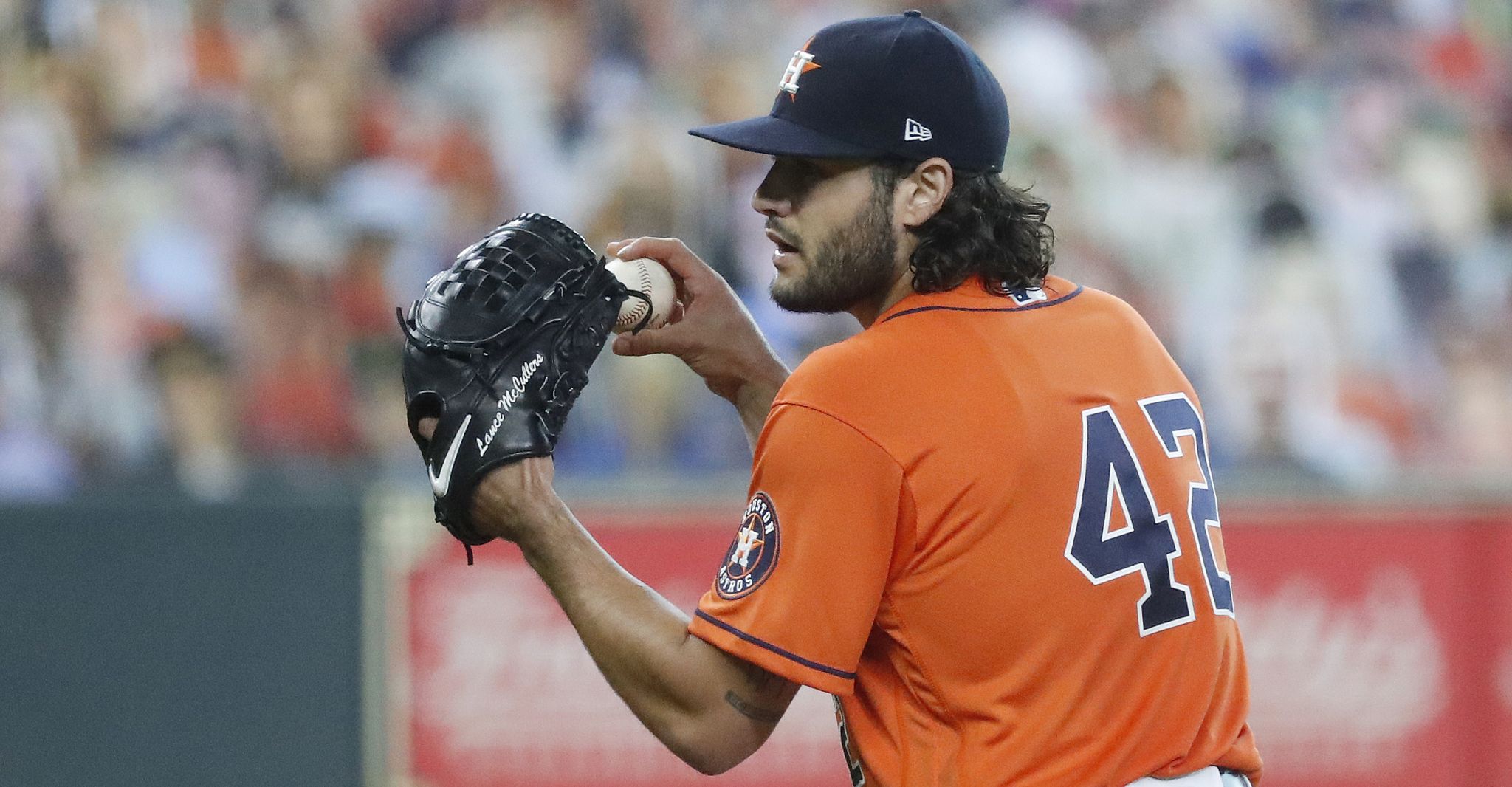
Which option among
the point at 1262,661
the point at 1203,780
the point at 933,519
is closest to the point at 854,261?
the point at 933,519

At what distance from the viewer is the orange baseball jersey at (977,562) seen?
2201mm

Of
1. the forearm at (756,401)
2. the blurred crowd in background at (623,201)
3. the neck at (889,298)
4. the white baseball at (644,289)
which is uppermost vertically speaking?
the neck at (889,298)

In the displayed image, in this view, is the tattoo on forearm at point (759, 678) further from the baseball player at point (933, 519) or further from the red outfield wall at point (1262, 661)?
the red outfield wall at point (1262, 661)

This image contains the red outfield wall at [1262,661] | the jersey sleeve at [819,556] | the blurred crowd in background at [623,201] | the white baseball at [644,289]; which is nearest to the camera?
the jersey sleeve at [819,556]

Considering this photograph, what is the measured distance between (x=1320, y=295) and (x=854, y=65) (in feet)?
16.9

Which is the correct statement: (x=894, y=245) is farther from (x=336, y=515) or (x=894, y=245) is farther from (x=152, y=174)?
(x=152, y=174)

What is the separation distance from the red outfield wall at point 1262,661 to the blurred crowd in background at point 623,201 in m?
0.26

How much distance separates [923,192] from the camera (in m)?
2.42

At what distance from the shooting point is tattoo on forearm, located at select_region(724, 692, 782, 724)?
7.39 feet

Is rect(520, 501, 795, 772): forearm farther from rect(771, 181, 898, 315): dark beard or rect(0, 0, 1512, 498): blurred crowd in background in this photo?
rect(0, 0, 1512, 498): blurred crowd in background

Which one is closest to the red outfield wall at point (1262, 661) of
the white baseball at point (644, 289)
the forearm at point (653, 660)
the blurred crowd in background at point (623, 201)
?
the blurred crowd in background at point (623, 201)

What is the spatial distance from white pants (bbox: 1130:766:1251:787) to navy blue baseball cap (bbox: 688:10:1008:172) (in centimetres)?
92

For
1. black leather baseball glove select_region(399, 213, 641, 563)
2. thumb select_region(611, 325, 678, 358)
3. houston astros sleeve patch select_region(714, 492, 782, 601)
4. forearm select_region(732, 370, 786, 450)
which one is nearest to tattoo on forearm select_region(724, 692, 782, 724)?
houston astros sleeve patch select_region(714, 492, 782, 601)

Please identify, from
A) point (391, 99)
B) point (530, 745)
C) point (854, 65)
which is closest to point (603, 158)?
point (391, 99)
